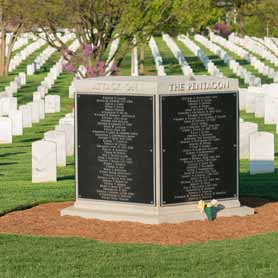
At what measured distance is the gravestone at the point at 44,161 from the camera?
17641 millimetres

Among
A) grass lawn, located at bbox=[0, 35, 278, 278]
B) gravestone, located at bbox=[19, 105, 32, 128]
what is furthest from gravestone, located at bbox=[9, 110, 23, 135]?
grass lawn, located at bbox=[0, 35, 278, 278]

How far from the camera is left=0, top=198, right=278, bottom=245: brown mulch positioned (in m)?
12.8

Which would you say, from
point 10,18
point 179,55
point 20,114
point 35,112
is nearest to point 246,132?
point 20,114

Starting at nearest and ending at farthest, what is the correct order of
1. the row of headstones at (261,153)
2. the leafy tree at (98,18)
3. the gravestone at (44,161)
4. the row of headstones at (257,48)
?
the gravestone at (44,161), the row of headstones at (261,153), the leafy tree at (98,18), the row of headstones at (257,48)

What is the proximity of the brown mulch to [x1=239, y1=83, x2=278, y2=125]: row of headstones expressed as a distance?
575 inches

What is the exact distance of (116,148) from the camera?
538 inches

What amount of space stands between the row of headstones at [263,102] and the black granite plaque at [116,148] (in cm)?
1511

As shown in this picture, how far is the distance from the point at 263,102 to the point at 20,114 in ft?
21.7

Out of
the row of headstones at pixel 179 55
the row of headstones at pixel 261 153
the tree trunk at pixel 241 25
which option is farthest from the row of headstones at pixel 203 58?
the row of headstones at pixel 261 153

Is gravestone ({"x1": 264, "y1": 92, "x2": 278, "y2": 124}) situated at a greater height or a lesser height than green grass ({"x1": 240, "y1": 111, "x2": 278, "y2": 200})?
greater

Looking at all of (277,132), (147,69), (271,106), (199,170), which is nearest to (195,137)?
(199,170)

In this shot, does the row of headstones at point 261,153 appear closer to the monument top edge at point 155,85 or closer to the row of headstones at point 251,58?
the monument top edge at point 155,85

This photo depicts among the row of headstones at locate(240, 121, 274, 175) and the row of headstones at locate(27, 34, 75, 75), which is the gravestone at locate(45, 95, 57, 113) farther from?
the row of headstones at locate(27, 34, 75, 75)

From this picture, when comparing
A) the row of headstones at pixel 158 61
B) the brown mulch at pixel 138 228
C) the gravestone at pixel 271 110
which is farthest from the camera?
the row of headstones at pixel 158 61
